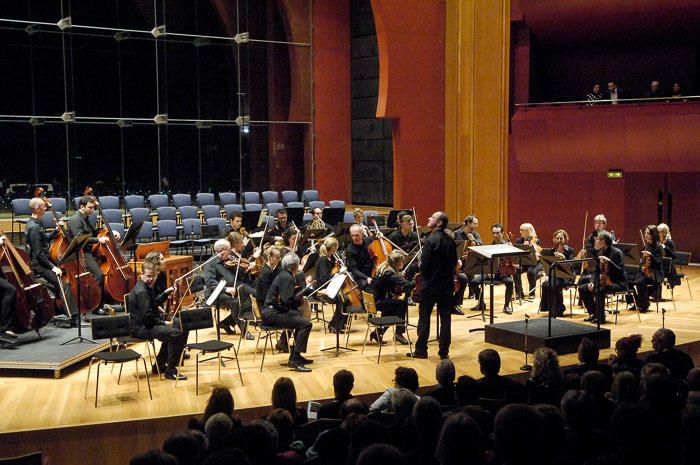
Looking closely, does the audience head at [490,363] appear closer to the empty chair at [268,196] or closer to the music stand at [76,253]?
the music stand at [76,253]

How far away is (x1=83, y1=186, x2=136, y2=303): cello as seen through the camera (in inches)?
382

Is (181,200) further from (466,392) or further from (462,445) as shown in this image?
(462,445)

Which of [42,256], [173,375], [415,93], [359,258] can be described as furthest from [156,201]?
[173,375]

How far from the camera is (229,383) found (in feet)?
25.2

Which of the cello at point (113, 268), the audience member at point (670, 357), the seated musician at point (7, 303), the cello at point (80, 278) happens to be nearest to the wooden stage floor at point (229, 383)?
the seated musician at point (7, 303)

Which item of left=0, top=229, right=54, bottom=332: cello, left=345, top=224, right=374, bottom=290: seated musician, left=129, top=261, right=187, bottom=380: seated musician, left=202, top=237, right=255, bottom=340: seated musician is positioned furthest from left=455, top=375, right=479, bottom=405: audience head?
left=0, top=229, right=54, bottom=332: cello

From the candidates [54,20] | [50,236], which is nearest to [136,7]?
[54,20]

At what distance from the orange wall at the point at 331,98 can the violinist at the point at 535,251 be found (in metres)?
7.44

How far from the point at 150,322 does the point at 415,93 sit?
1030 cm

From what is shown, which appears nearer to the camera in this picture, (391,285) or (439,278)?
(439,278)

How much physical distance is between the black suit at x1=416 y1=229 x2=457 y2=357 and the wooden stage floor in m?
0.40

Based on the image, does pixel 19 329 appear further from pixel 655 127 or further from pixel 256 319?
pixel 655 127

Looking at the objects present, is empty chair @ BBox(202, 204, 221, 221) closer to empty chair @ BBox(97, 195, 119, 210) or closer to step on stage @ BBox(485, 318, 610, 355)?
empty chair @ BBox(97, 195, 119, 210)

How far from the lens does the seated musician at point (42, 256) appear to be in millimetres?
9070
